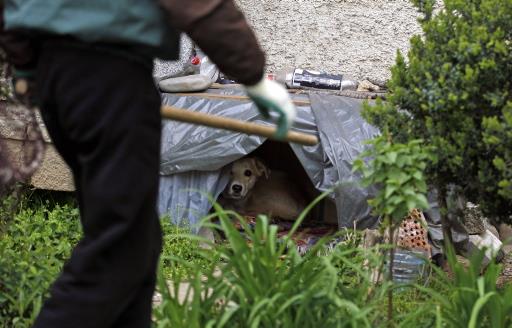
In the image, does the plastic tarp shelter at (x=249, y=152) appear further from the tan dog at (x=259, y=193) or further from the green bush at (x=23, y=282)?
the green bush at (x=23, y=282)

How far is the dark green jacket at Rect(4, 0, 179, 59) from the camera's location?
8.00ft

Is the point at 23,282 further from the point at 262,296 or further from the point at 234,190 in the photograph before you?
the point at 234,190

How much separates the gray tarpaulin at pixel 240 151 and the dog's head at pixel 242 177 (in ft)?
Answer: 0.32

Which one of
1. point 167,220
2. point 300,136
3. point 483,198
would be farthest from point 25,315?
point 167,220

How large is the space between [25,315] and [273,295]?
103 centimetres

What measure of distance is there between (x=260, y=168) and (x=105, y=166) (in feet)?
12.8

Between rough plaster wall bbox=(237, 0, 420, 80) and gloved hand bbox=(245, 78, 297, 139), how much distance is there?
4326 millimetres

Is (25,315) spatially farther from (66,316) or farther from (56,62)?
(56,62)

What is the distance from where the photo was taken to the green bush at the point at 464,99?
3.56 metres

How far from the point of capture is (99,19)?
244cm

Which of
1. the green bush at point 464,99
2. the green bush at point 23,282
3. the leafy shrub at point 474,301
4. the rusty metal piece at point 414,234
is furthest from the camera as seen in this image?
the rusty metal piece at point 414,234

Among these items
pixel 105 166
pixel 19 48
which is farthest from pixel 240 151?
pixel 105 166

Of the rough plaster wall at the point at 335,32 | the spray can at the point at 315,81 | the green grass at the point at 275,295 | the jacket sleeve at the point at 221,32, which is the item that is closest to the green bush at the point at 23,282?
the green grass at the point at 275,295

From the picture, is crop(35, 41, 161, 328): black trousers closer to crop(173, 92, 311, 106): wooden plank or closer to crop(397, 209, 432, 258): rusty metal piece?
crop(397, 209, 432, 258): rusty metal piece
